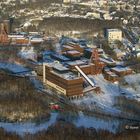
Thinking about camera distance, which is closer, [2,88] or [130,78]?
[2,88]

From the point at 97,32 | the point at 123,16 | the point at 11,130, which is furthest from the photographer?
the point at 123,16

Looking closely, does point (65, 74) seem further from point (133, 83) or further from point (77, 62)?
point (133, 83)

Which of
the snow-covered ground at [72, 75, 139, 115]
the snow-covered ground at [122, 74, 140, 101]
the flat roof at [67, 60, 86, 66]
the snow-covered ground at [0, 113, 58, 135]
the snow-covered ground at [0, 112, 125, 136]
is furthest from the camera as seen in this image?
the flat roof at [67, 60, 86, 66]

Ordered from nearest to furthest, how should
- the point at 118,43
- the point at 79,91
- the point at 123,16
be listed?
the point at 79,91 < the point at 118,43 < the point at 123,16

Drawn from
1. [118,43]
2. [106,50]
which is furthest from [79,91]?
[118,43]

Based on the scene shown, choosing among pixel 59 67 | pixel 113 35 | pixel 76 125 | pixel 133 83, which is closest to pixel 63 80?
pixel 59 67

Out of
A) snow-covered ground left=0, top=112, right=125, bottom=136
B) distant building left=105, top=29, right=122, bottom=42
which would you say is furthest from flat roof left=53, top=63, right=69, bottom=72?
distant building left=105, top=29, right=122, bottom=42

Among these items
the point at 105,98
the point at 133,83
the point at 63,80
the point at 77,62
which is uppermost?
the point at 63,80

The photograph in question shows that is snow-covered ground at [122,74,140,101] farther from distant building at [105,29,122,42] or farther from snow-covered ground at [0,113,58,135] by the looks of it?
distant building at [105,29,122,42]

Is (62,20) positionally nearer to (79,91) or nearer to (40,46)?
(40,46)

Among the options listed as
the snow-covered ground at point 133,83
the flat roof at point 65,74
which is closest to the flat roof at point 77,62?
the flat roof at point 65,74

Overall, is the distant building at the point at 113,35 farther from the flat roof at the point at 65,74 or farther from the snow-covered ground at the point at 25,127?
the snow-covered ground at the point at 25,127
